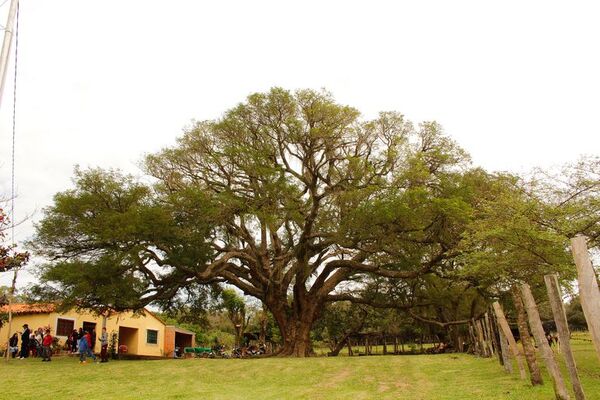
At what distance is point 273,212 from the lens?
21828 mm

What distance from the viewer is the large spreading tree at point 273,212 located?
20609 mm

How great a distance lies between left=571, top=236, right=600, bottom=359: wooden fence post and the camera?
18.1ft

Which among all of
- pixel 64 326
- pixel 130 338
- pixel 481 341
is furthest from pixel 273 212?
pixel 130 338

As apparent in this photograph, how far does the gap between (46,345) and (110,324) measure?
14719 millimetres

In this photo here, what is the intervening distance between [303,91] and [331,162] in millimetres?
3745

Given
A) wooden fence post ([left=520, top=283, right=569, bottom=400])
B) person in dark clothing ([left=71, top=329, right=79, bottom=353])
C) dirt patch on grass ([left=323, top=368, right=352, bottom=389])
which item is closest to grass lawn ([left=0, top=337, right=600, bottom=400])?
dirt patch on grass ([left=323, top=368, right=352, bottom=389])

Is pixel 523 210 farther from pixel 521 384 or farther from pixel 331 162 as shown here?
pixel 331 162

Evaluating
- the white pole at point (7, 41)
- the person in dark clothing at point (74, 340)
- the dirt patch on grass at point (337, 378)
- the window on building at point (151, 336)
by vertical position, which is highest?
the white pole at point (7, 41)

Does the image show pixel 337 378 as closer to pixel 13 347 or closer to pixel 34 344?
pixel 13 347

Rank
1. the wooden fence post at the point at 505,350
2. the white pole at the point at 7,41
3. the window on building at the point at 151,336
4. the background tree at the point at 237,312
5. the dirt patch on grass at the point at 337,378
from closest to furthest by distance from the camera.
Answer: the white pole at the point at 7,41 → the wooden fence post at the point at 505,350 → the dirt patch on grass at the point at 337,378 → the window on building at the point at 151,336 → the background tree at the point at 237,312

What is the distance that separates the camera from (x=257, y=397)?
417 inches

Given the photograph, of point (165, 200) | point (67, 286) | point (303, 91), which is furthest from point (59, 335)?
point (303, 91)

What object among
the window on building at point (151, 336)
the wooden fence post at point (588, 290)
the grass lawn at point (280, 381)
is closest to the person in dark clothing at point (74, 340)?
the grass lawn at point (280, 381)

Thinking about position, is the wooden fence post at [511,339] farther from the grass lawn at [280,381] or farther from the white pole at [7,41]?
the white pole at [7,41]
